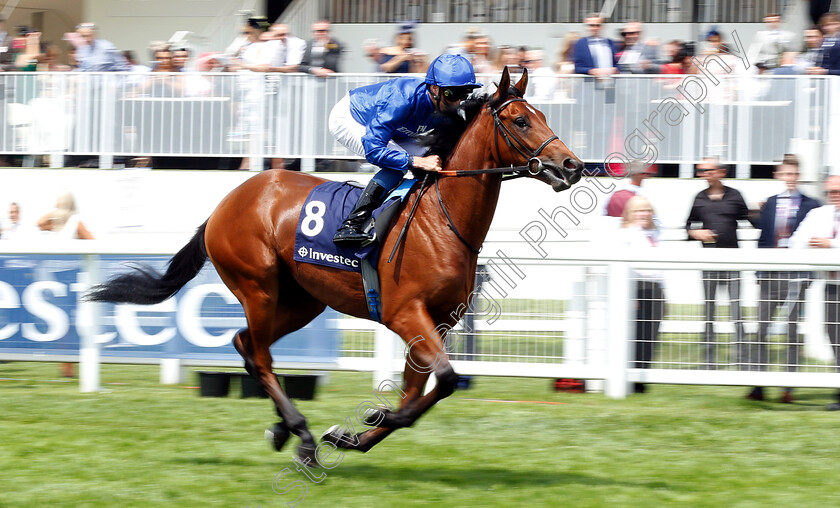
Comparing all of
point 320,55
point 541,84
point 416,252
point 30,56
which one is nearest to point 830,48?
point 541,84

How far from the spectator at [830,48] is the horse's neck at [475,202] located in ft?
19.5

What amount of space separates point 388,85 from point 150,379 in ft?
11.3

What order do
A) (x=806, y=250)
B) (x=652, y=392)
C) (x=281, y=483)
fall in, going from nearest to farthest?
(x=281, y=483) < (x=806, y=250) < (x=652, y=392)

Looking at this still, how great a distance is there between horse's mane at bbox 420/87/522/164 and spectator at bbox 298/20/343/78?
5772 millimetres

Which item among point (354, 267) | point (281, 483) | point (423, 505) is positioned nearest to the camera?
point (423, 505)

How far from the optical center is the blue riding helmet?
421 cm

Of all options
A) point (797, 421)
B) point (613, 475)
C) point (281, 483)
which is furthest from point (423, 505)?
point (797, 421)

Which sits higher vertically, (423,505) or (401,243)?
(401,243)

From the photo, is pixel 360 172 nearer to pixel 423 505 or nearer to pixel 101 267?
pixel 101 267

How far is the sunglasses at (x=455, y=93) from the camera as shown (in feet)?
14.0

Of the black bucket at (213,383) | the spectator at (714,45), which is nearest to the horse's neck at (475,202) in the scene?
the black bucket at (213,383)

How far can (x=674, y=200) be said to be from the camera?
9359 mm

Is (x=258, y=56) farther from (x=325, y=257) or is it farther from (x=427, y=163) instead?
(x=427, y=163)

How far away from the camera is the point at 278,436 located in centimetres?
453
